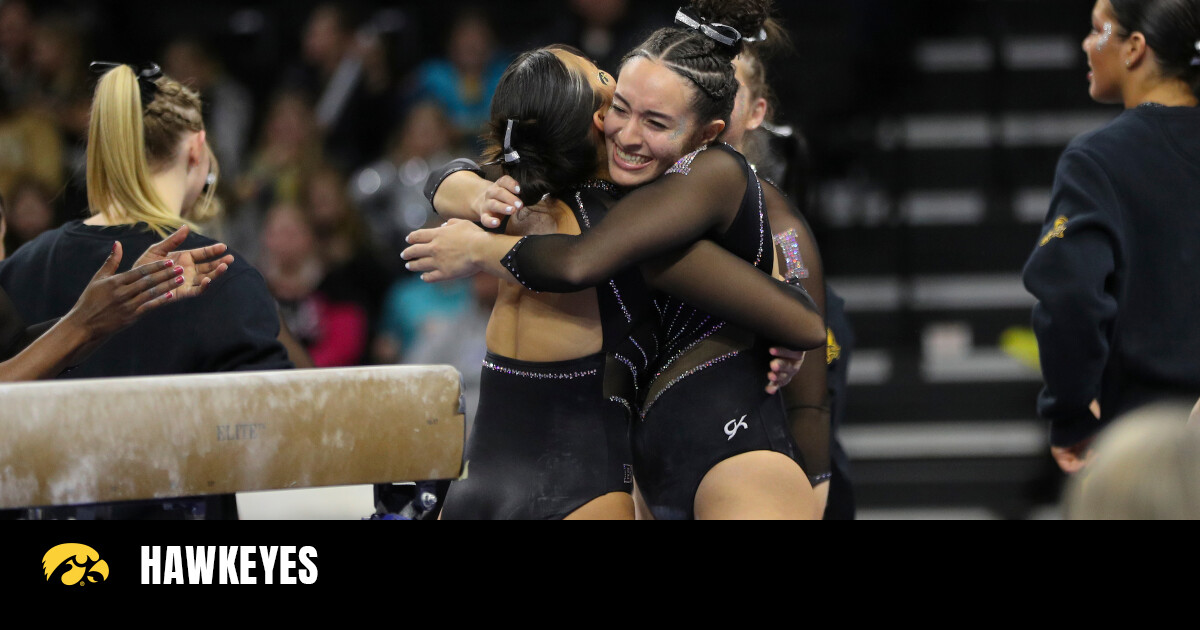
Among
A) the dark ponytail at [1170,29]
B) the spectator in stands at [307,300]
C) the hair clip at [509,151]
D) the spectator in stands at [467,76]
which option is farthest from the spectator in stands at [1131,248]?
the spectator in stands at [467,76]

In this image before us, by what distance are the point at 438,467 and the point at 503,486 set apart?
0.41 feet

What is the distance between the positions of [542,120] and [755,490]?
2.60 feet

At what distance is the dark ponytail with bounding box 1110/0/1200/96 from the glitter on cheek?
3cm

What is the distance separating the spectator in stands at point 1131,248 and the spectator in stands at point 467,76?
4.19 metres

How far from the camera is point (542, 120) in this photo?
2.11 meters

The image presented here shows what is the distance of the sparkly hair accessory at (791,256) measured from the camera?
2.48 meters

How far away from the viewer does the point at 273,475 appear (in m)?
2.06

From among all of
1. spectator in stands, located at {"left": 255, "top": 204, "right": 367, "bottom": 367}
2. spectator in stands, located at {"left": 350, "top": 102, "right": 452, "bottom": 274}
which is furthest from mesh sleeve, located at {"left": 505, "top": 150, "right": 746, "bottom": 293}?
spectator in stands, located at {"left": 350, "top": 102, "right": 452, "bottom": 274}

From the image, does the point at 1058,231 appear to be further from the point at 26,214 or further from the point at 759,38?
the point at 26,214

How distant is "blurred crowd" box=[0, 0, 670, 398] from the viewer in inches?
220

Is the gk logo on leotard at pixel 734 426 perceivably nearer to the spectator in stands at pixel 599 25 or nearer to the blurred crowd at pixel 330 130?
the blurred crowd at pixel 330 130

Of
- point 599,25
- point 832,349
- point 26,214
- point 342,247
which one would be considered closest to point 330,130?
point 342,247
